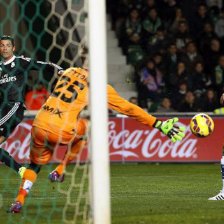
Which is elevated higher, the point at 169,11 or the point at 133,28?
the point at 169,11

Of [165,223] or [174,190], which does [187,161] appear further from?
[165,223]

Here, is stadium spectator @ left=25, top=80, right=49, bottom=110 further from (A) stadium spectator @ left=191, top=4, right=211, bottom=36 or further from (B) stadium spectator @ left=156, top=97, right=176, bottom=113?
(A) stadium spectator @ left=191, top=4, right=211, bottom=36

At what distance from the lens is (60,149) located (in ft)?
49.0

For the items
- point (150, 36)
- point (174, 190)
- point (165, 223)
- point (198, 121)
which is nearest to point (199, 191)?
point (174, 190)

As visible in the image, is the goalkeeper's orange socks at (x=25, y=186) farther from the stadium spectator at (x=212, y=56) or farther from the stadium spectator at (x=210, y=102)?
the stadium spectator at (x=212, y=56)

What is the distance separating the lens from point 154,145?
49.0 feet

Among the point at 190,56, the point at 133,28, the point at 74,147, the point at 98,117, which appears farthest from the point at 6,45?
the point at 133,28

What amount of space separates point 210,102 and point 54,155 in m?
3.39

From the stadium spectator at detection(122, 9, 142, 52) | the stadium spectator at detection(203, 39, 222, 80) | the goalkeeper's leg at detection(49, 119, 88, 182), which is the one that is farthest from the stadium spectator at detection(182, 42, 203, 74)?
the goalkeeper's leg at detection(49, 119, 88, 182)

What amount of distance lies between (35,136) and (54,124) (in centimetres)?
23

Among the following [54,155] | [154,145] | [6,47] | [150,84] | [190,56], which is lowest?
[6,47]

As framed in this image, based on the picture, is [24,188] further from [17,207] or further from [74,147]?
[74,147]

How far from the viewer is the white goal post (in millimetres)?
6176

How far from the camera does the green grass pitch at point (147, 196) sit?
296 inches
